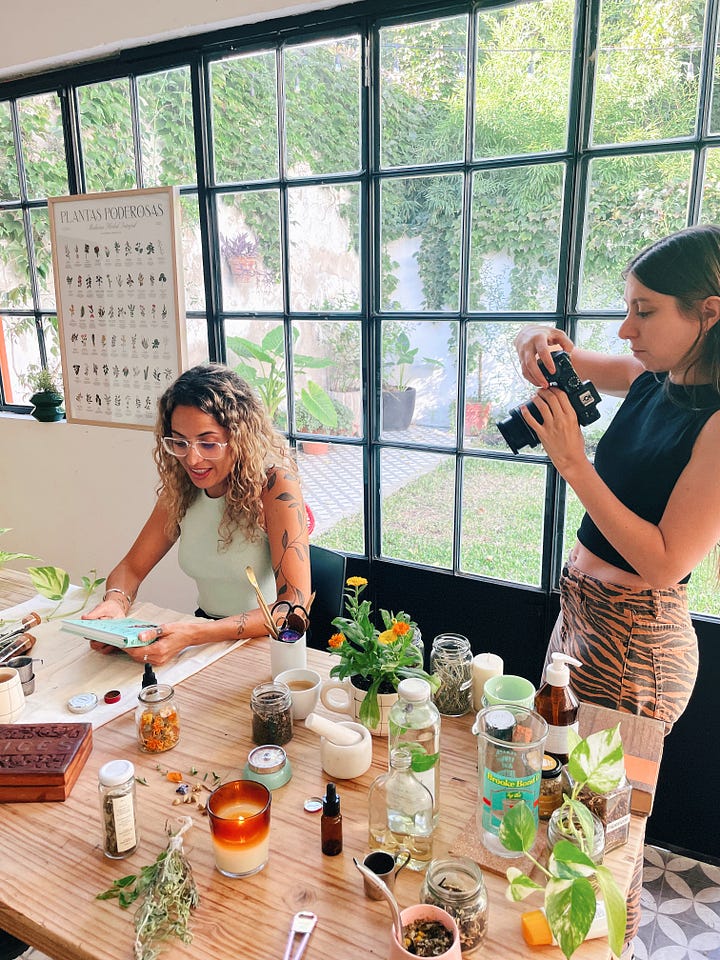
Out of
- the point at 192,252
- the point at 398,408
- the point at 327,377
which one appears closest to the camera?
the point at 398,408

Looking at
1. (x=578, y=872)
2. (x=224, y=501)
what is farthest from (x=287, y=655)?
(x=578, y=872)

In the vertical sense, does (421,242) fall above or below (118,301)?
above

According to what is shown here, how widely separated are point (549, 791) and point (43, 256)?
296 cm

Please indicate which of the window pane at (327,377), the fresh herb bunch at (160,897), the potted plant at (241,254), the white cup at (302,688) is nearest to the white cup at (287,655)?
the white cup at (302,688)

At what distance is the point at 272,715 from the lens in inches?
47.0

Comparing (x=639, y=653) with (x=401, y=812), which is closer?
(x=401, y=812)

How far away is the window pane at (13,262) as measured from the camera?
3053mm

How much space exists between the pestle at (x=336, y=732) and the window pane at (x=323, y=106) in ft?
5.65

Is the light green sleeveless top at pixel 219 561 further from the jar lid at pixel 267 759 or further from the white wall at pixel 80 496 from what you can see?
the white wall at pixel 80 496

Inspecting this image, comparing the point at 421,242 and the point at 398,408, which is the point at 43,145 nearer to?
the point at 421,242

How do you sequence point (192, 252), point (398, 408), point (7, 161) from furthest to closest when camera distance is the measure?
point (7, 161) < point (192, 252) < point (398, 408)

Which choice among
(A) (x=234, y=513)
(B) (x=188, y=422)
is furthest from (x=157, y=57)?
(A) (x=234, y=513)

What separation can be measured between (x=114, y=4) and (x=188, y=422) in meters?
1.68

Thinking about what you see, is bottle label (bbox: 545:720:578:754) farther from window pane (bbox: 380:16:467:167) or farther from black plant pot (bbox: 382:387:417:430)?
window pane (bbox: 380:16:467:167)
